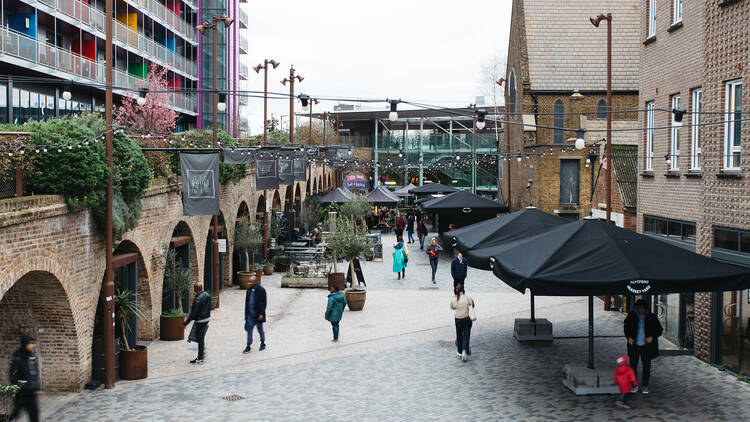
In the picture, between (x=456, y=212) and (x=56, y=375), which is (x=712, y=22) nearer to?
(x=56, y=375)

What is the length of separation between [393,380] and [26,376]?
6180 millimetres

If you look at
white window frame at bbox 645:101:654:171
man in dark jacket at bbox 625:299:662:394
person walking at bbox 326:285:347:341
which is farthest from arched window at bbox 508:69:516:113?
man in dark jacket at bbox 625:299:662:394

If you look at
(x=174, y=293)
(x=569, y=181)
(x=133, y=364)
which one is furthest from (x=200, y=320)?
(x=569, y=181)

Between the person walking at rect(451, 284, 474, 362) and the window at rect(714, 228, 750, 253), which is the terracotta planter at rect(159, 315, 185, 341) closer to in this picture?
the person walking at rect(451, 284, 474, 362)

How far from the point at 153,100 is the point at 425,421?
102ft

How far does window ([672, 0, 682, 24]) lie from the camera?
1683cm

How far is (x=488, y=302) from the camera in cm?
2177

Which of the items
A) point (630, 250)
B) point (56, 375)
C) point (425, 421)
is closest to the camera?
point (425, 421)

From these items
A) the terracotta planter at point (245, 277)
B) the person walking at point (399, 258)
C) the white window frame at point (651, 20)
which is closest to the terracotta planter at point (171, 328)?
the terracotta planter at point (245, 277)

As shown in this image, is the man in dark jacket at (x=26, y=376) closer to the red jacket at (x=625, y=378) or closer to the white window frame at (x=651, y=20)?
the red jacket at (x=625, y=378)

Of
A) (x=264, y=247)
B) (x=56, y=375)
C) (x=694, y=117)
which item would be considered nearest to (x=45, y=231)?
(x=56, y=375)

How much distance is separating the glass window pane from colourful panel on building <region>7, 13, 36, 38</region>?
2813 cm

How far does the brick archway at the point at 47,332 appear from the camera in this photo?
40.6 ft

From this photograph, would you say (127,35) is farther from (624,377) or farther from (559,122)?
(624,377)
